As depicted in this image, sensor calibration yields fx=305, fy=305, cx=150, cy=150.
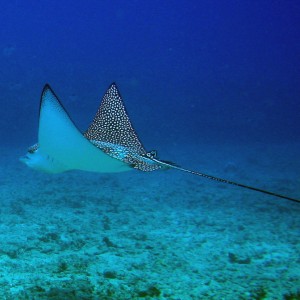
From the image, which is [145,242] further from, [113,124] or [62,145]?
[62,145]

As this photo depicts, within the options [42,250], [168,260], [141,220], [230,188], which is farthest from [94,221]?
[230,188]

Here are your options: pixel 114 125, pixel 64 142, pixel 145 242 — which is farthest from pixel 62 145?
pixel 145 242

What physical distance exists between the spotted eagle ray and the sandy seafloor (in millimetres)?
1030

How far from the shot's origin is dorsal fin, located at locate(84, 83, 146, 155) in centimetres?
425

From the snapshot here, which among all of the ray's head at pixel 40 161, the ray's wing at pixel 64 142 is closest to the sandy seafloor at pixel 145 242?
the ray's head at pixel 40 161

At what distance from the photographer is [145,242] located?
4078mm

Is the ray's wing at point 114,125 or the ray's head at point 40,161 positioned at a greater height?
the ray's wing at point 114,125

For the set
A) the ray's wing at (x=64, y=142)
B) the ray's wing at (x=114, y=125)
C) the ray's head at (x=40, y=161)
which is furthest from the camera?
the ray's wing at (x=114, y=125)

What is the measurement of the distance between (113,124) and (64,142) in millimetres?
1435

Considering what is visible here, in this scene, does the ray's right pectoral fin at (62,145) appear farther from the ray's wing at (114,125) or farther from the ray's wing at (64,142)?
the ray's wing at (114,125)

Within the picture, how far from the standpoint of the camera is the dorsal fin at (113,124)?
14.0 feet

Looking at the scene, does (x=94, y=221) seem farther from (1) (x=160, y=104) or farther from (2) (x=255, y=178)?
(1) (x=160, y=104)

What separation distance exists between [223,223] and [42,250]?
2880 millimetres

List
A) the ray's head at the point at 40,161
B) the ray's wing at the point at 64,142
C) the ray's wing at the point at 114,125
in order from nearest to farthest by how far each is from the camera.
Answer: the ray's wing at the point at 64,142 < the ray's head at the point at 40,161 < the ray's wing at the point at 114,125
